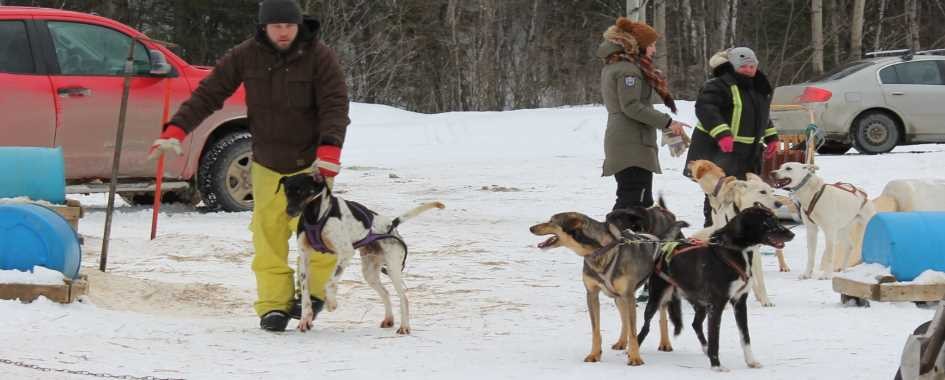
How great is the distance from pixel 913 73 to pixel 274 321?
1447 cm

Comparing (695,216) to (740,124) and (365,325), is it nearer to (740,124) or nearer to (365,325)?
(740,124)

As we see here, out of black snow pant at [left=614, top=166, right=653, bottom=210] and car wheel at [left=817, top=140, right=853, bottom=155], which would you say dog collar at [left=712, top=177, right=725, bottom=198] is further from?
car wheel at [left=817, top=140, right=853, bottom=155]

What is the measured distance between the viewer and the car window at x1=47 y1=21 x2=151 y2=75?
1159 centimetres

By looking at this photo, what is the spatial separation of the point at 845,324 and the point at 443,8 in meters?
27.2

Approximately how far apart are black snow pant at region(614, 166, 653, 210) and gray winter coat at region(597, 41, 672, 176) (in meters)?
0.05

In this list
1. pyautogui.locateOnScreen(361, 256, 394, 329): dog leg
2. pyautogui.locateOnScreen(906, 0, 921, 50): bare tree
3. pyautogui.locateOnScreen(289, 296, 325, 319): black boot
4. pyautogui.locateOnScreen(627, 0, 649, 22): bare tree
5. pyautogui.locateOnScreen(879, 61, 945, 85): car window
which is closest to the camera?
pyautogui.locateOnScreen(289, 296, 325, 319): black boot

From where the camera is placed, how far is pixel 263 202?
7129mm

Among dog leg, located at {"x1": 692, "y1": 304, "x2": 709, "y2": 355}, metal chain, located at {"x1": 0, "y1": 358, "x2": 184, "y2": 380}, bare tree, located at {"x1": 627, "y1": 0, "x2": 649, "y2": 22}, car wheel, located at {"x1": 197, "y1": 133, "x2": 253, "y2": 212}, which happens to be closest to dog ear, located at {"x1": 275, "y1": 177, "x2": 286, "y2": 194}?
metal chain, located at {"x1": 0, "y1": 358, "x2": 184, "y2": 380}

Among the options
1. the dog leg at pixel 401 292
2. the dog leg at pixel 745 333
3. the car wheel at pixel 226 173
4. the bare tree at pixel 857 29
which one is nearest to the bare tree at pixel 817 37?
the bare tree at pixel 857 29

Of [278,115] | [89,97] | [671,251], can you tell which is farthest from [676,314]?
[89,97]

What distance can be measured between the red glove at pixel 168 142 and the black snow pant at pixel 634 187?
274cm

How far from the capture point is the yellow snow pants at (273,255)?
23.3 feet

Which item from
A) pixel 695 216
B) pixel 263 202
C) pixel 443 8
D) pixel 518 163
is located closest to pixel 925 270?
pixel 263 202

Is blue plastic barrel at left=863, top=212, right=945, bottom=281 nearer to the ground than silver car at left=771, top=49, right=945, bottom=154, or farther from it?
nearer to the ground
